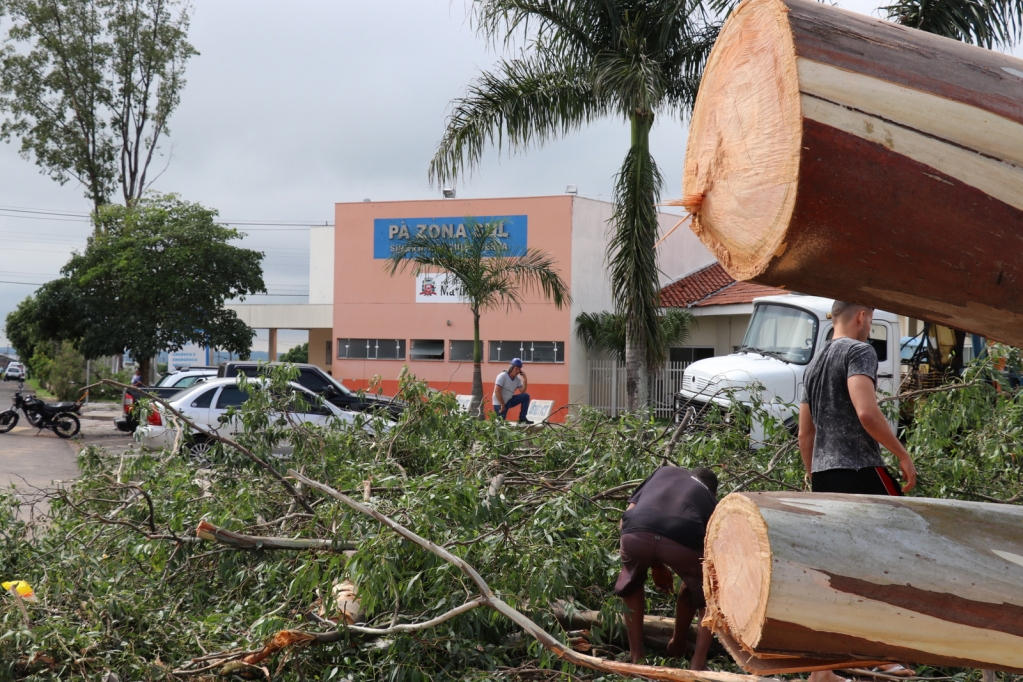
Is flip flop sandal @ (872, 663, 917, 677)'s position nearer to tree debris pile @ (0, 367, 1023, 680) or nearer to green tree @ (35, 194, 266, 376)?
tree debris pile @ (0, 367, 1023, 680)

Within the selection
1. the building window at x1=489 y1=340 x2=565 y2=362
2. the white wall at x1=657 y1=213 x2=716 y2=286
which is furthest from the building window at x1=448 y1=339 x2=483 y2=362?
the white wall at x1=657 y1=213 x2=716 y2=286

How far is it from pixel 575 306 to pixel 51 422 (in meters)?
13.9

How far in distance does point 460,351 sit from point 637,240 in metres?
15.9

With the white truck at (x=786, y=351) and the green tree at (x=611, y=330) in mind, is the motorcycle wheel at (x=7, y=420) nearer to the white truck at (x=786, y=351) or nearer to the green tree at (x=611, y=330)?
the green tree at (x=611, y=330)

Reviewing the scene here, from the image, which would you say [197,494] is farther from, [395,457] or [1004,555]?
[1004,555]

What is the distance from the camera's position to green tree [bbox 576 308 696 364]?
2358cm

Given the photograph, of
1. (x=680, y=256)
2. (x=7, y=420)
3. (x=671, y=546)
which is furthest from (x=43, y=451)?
(x=680, y=256)

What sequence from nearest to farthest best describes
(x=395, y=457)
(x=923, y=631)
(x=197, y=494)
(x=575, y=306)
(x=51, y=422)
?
(x=923, y=631)
(x=197, y=494)
(x=395, y=457)
(x=51, y=422)
(x=575, y=306)

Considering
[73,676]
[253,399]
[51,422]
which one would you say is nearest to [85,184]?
[51,422]

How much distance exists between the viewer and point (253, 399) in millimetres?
7484

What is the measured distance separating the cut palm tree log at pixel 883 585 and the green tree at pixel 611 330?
21.2m

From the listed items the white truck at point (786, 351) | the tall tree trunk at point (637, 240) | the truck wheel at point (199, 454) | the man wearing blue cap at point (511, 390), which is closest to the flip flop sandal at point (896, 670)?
the truck wheel at point (199, 454)

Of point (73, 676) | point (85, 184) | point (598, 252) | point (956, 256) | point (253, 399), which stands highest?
point (85, 184)

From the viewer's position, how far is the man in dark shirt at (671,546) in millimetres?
4293
